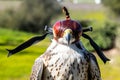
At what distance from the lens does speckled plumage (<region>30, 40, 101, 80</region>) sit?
3.11 metres

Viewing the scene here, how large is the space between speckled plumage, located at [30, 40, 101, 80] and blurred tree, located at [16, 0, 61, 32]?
28.1 metres

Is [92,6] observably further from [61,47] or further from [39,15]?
[61,47]

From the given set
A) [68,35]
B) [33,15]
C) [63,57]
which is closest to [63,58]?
[63,57]

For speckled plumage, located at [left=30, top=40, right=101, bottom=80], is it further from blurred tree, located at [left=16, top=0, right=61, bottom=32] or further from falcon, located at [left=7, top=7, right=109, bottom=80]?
blurred tree, located at [left=16, top=0, right=61, bottom=32]

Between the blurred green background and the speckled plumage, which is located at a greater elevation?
the speckled plumage

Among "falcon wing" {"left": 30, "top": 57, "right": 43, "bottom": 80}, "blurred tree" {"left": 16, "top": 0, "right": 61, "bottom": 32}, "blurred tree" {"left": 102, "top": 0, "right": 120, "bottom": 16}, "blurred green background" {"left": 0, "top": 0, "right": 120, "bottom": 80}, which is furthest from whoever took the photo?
"blurred tree" {"left": 102, "top": 0, "right": 120, "bottom": 16}

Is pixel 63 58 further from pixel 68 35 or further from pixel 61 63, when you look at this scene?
pixel 68 35

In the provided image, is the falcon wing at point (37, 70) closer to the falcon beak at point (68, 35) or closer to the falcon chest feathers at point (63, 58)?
the falcon chest feathers at point (63, 58)

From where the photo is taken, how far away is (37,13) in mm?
31625

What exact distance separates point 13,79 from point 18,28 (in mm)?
17390

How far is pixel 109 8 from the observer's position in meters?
34.2

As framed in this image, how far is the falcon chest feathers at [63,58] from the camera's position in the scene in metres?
3.10

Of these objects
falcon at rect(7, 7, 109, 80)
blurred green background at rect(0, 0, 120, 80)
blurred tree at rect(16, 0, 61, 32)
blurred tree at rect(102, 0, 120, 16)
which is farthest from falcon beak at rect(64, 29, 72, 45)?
blurred tree at rect(102, 0, 120, 16)

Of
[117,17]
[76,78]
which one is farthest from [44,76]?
[117,17]
